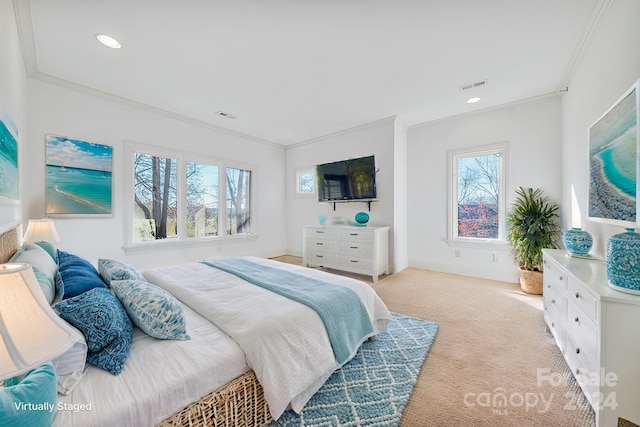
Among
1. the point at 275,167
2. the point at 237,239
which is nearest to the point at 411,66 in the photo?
the point at 275,167

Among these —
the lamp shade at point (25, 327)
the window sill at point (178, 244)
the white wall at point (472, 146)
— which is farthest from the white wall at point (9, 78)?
the white wall at point (472, 146)

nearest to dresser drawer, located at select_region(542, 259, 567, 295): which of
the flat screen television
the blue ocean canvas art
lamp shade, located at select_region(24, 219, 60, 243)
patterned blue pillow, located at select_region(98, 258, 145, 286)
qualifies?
the flat screen television

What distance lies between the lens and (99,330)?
1019mm

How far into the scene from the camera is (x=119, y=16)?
78.2 inches

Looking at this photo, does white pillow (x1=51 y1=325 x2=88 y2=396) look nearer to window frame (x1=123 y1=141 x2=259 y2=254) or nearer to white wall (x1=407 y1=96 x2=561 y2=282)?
window frame (x1=123 y1=141 x2=259 y2=254)

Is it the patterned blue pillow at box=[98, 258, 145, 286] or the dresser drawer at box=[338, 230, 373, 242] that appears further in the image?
the dresser drawer at box=[338, 230, 373, 242]

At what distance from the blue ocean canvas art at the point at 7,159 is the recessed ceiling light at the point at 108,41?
1054 millimetres

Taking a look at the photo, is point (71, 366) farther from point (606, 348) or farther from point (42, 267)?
point (606, 348)

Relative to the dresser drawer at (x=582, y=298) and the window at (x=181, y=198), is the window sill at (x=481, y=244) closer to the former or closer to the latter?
the dresser drawer at (x=582, y=298)

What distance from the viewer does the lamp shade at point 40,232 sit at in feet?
7.52

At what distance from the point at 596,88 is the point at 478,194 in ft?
6.52

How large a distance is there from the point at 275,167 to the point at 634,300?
5400mm

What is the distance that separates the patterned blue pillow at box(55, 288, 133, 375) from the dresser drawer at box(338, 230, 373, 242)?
3266 mm

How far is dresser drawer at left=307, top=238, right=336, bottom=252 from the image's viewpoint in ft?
14.5
